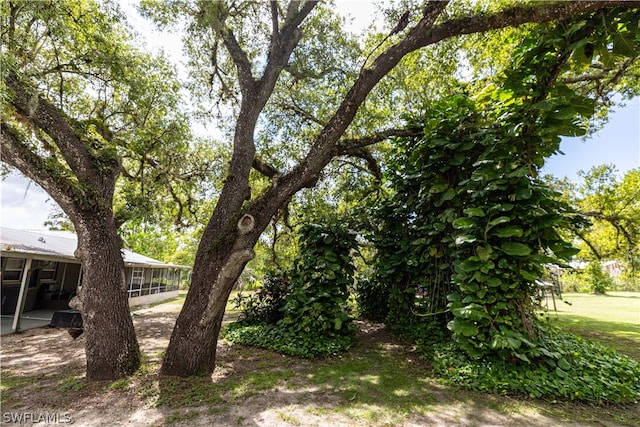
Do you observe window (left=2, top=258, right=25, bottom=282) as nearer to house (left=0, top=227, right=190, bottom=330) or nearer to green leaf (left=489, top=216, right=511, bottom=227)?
house (left=0, top=227, right=190, bottom=330)

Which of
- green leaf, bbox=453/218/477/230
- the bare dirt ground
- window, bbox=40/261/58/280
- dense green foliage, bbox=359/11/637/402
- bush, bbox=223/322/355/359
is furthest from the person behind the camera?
window, bbox=40/261/58/280

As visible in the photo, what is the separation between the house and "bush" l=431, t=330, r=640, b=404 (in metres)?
9.43

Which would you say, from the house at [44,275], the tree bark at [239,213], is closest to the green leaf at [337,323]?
the tree bark at [239,213]

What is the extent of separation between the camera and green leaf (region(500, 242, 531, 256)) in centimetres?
360

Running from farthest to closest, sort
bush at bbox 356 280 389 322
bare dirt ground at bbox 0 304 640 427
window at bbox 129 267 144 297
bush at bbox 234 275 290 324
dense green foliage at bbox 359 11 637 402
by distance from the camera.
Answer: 1. window at bbox 129 267 144 297
2. bush at bbox 356 280 389 322
3. bush at bbox 234 275 290 324
4. dense green foliage at bbox 359 11 637 402
5. bare dirt ground at bbox 0 304 640 427

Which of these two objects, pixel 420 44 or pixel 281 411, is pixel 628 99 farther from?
pixel 281 411

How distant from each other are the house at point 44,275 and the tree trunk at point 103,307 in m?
4.68

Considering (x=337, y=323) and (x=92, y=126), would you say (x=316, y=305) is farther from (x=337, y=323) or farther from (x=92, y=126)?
(x=92, y=126)

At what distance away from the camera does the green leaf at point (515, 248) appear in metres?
3.60

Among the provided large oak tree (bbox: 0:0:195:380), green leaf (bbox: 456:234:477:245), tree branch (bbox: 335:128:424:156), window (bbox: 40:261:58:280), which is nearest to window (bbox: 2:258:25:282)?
window (bbox: 40:261:58:280)

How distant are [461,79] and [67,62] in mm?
8595

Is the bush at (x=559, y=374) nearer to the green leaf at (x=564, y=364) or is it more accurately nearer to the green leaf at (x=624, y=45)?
the green leaf at (x=564, y=364)

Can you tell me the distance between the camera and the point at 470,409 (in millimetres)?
3004

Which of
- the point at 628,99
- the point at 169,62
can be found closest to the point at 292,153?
the point at 169,62
